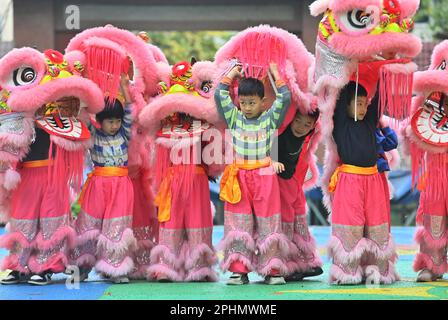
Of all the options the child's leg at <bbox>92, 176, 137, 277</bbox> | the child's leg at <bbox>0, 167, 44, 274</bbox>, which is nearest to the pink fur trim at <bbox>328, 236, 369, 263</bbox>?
the child's leg at <bbox>92, 176, 137, 277</bbox>

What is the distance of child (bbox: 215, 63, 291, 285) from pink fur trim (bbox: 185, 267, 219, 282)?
0.22 m

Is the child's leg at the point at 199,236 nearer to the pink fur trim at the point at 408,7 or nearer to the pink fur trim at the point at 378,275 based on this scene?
the pink fur trim at the point at 378,275

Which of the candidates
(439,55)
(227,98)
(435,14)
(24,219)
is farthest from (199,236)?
(435,14)

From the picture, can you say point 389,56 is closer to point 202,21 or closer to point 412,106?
point 412,106

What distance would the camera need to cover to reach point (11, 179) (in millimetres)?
6008

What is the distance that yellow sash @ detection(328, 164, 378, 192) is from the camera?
5867 millimetres

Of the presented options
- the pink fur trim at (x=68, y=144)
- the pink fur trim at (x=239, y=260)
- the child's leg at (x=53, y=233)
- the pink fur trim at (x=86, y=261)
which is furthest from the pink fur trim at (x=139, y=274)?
the pink fur trim at (x=68, y=144)

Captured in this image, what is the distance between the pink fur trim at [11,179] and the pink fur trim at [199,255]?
130cm

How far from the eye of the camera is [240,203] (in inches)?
234

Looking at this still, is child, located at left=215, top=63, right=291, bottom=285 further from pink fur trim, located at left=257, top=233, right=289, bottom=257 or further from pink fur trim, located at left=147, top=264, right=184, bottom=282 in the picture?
pink fur trim, located at left=147, top=264, right=184, bottom=282

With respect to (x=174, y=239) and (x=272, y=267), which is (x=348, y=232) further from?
(x=174, y=239)

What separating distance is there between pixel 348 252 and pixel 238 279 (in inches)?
29.8

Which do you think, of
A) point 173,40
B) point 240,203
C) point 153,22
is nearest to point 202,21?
point 153,22

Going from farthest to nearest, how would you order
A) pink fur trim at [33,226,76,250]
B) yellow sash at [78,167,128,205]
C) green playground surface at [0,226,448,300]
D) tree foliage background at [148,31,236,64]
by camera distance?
tree foliage background at [148,31,236,64]
yellow sash at [78,167,128,205]
pink fur trim at [33,226,76,250]
green playground surface at [0,226,448,300]
